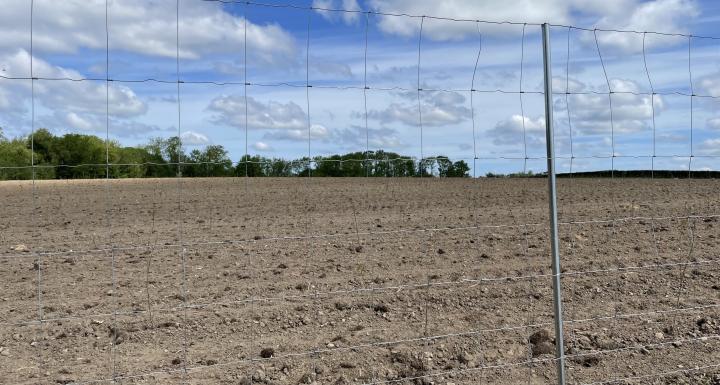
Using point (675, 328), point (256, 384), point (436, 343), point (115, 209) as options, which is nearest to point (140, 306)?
point (256, 384)

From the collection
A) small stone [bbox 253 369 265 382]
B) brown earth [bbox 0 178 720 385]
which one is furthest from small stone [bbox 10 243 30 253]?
small stone [bbox 253 369 265 382]

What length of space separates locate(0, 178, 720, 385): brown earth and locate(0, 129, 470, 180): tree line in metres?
0.71

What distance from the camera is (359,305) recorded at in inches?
241

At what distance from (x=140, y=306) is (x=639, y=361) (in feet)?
14.6

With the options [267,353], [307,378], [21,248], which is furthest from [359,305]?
[21,248]

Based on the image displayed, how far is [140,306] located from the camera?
20.5 feet

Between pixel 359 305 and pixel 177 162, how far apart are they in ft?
7.00

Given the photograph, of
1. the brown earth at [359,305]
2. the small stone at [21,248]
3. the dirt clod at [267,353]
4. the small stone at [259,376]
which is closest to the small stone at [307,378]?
the brown earth at [359,305]

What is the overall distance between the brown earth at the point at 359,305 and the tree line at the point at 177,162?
0.71 meters

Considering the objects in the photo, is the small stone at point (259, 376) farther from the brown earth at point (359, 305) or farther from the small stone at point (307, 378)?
the small stone at point (307, 378)

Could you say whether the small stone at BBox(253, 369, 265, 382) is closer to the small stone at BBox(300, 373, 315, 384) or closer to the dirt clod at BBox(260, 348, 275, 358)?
the small stone at BBox(300, 373, 315, 384)

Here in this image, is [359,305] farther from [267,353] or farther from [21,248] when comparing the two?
[21,248]

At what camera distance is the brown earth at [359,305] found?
4746 millimetres

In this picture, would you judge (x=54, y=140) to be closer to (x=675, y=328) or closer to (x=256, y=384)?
(x=256, y=384)
